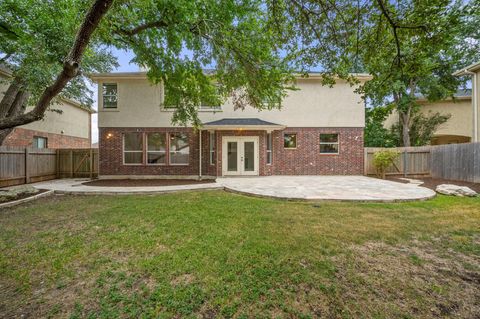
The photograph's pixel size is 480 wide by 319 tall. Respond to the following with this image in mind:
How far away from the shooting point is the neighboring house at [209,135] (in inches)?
496

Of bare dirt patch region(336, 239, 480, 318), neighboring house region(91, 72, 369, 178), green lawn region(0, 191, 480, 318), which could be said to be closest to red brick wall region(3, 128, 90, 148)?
neighboring house region(91, 72, 369, 178)

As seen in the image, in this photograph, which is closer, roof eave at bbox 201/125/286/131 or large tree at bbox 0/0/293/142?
large tree at bbox 0/0/293/142

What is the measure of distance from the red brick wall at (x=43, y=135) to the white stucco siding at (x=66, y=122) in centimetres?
29

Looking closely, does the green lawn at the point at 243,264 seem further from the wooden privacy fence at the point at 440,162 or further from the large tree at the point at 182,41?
the wooden privacy fence at the point at 440,162

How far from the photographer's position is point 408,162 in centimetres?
1229

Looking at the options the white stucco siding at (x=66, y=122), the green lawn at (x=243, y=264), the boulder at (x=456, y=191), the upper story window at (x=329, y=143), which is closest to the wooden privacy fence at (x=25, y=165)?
the white stucco siding at (x=66, y=122)

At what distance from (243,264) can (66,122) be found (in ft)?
67.0

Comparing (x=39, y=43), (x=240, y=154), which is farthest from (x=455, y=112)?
(x=39, y=43)

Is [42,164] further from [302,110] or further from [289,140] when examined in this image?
[302,110]

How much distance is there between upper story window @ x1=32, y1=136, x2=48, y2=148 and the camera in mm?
14238

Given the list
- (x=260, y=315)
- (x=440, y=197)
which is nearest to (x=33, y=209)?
(x=260, y=315)

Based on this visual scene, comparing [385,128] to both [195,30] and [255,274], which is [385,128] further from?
[255,274]

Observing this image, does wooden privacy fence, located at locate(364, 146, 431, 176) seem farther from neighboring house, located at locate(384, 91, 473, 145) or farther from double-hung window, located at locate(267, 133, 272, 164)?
neighboring house, located at locate(384, 91, 473, 145)

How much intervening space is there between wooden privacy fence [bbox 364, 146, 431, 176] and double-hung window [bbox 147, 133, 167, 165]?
40.2 ft
